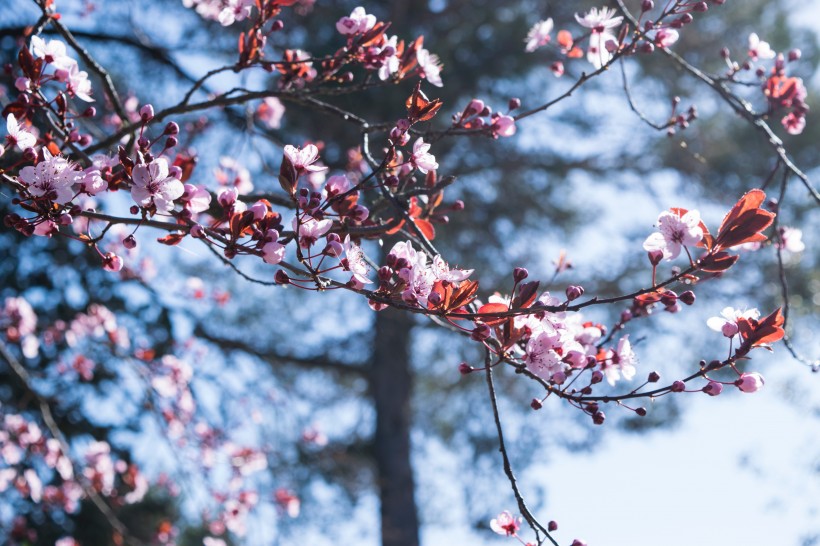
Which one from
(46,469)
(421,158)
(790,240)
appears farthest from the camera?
(46,469)

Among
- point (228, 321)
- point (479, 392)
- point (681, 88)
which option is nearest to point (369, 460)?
point (479, 392)

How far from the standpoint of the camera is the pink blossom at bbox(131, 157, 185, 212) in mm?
1337

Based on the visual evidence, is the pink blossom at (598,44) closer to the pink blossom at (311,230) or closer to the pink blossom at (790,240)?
the pink blossom at (790,240)

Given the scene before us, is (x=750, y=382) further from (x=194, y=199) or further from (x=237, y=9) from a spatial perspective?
(x=237, y=9)

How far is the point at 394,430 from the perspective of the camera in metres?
6.37

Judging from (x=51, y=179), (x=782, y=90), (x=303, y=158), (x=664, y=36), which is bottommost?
(x=51, y=179)

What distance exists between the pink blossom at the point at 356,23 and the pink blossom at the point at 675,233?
0.89 meters

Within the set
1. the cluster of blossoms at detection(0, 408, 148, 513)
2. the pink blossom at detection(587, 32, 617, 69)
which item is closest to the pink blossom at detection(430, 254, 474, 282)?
the pink blossom at detection(587, 32, 617, 69)

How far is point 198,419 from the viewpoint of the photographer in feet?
16.4

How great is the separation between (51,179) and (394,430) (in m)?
5.29

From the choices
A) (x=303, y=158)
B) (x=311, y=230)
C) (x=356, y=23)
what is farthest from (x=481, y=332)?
(x=356, y=23)

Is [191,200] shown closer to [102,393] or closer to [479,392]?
[102,393]

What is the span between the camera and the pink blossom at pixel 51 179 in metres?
1.31

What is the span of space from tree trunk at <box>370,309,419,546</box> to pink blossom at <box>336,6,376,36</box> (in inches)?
156
